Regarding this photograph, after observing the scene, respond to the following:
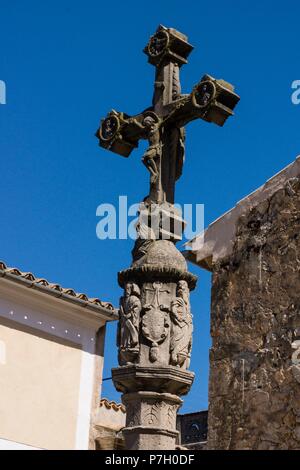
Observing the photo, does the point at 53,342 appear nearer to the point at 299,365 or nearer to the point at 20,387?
the point at 20,387

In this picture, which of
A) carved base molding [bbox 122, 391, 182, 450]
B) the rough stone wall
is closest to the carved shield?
carved base molding [bbox 122, 391, 182, 450]

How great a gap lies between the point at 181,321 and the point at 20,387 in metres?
6.74

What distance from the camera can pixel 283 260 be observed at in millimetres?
5609

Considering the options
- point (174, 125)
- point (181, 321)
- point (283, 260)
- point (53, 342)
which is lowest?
point (181, 321)

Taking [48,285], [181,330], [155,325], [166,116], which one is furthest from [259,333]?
[48,285]

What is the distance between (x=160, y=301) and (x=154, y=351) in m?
0.26

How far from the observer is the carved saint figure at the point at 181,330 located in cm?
479

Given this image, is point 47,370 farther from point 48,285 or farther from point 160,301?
point 160,301

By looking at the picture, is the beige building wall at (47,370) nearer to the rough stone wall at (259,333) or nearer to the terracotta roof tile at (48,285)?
the terracotta roof tile at (48,285)

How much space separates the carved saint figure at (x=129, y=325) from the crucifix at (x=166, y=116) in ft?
1.97

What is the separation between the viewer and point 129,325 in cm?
482

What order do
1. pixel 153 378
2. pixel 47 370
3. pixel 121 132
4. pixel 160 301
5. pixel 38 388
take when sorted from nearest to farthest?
pixel 153 378
pixel 160 301
pixel 121 132
pixel 38 388
pixel 47 370

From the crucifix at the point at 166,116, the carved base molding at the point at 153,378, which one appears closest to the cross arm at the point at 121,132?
the crucifix at the point at 166,116

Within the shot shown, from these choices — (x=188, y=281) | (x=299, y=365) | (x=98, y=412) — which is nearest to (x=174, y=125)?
(x=188, y=281)
